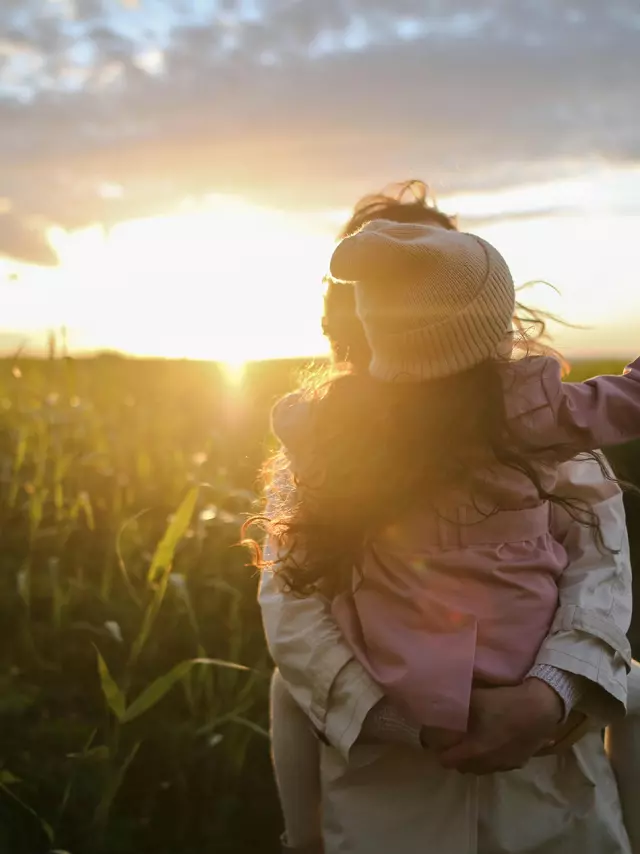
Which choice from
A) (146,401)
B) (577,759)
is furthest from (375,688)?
(146,401)

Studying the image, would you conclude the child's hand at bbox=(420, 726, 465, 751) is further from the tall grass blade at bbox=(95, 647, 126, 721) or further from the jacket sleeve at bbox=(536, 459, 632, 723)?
the tall grass blade at bbox=(95, 647, 126, 721)

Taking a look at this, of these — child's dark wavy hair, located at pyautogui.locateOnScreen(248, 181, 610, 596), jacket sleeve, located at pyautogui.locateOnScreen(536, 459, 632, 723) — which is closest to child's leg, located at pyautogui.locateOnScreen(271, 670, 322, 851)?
child's dark wavy hair, located at pyautogui.locateOnScreen(248, 181, 610, 596)

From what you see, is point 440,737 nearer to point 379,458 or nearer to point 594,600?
point 594,600

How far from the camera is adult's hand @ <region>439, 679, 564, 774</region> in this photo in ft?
4.71

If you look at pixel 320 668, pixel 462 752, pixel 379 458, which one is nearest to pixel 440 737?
pixel 462 752

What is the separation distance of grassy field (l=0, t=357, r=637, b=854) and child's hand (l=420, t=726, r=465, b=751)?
65cm

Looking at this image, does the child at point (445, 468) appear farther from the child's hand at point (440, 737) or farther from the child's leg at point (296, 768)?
the child's leg at point (296, 768)

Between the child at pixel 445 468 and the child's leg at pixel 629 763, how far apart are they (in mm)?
288

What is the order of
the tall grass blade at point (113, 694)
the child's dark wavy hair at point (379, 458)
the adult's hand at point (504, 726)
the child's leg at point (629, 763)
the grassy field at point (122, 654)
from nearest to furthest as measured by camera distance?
the adult's hand at point (504, 726) → the child's dark wavy hair at point (379, 458) → the child's leg at point (629, 763) → the tall grass blade at point (113, 694) → the grassy field at point (122, 654)

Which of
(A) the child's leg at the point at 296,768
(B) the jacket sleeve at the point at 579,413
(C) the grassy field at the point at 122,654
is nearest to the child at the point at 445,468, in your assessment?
(B) the jacket sleeve at the point at 579,413

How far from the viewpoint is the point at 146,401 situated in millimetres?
5672

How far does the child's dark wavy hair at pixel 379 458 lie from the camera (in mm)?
1539

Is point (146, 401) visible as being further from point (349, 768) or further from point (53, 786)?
point (349, 768)

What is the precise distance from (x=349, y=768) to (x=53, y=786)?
2.71 feet
